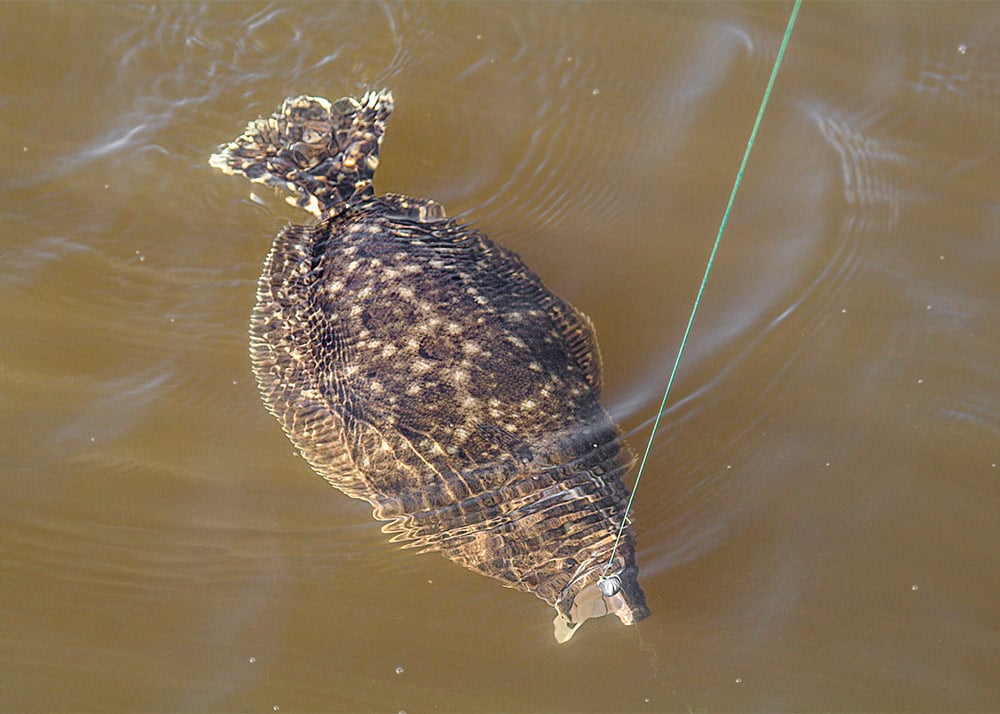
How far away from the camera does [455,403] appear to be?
3.39 metres

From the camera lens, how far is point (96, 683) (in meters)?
3.40

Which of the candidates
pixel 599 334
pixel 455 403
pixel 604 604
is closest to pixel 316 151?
pixel 599 334

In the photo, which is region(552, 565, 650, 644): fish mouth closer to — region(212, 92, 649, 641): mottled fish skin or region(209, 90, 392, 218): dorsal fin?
region(212, 92, 649, 641): mottled fish skin

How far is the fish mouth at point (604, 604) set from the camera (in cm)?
331

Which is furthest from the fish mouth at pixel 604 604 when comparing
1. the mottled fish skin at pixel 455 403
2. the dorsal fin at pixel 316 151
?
the dorsal fin at pixel 316 151

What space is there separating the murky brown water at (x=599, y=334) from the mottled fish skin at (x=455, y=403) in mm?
210

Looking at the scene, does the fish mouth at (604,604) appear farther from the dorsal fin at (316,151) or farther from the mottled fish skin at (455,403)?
the dorsal fin at (316,151)

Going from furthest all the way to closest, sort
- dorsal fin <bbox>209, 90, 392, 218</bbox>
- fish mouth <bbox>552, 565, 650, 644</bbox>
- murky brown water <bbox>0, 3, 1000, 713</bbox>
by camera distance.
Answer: dorsal fin <bbox>209, 90, 392, 218</bbox>
murky brown water <bbox>0, 3, 1000, 713</bbox>
fish mouth <bbox>552, 565, 650, 644</bbox>

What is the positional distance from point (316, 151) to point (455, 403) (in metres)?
1.89

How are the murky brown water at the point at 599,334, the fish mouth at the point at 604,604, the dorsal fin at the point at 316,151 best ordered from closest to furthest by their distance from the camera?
the fish mouth at the point at 604,604
the murky brown water at the point at 599,334
the dorsal fin at the point at 316,151

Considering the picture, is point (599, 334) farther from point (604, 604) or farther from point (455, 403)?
point (604, 604)

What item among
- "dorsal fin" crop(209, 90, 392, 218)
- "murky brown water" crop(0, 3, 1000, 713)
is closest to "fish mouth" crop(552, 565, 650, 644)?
"murky brown water" crop(0, 3, 1000, 713)

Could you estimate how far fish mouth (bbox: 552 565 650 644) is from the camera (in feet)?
10.9

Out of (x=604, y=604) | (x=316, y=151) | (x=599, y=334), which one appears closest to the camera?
(x=604, y=604)
